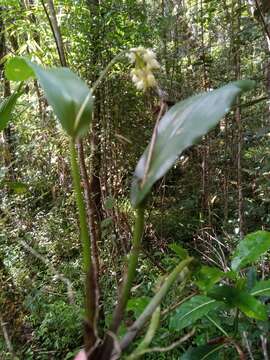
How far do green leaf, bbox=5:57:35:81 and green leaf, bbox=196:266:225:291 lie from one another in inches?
19.0

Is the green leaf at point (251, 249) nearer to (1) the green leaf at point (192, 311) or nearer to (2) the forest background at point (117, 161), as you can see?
(1) the green leaf at point (192, 311)

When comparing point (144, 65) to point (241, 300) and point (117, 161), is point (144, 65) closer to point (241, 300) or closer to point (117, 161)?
point (241, 300)

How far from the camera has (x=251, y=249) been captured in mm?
849

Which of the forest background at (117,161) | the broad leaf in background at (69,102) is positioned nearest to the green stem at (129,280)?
the broad leaf in background at (69,102)

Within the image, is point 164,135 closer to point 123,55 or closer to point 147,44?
point 123,55

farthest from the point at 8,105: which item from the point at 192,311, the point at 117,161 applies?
the point at 117,161

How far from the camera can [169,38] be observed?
337cm

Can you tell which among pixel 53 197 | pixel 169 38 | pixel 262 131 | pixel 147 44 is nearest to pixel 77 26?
pixel 147 44

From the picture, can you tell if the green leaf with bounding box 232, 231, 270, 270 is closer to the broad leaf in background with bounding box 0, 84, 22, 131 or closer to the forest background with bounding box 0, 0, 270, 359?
the broad leaf in background with bounding box 0, 84, 22, 131

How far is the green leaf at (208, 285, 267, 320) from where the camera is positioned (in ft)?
2.44

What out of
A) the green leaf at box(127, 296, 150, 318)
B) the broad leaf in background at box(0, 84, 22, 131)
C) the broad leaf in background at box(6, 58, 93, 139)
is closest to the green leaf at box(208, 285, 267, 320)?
the green leaf at box(127, 296, 150, 318)

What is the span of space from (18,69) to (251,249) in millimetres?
570

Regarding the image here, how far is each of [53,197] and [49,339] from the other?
155cm

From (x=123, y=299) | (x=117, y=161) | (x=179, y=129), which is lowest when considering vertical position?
(x=117, y=161)
